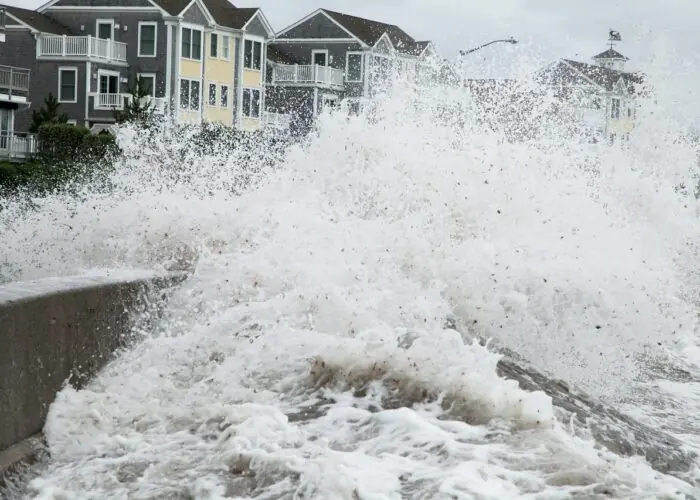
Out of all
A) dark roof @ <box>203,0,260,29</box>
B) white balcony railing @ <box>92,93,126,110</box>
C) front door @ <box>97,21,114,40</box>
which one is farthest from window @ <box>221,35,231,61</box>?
white balcony railing @ <box>92,93,126,110</box>

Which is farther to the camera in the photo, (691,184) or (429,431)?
(691,184)

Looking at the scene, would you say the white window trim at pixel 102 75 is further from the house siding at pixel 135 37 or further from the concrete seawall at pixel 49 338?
the concrete seawall at pixel 49 338

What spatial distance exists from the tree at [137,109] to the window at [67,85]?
3402mm

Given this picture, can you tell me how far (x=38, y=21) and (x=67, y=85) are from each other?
3547 mm

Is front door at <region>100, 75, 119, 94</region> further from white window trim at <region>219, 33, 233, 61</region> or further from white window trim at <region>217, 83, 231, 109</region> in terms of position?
white window trim at <region>219, 33, 233, 61</region>

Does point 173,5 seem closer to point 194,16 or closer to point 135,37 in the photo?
point 194,16

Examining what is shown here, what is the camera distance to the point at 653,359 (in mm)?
10195

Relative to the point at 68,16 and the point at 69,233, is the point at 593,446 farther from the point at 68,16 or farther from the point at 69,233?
the point at 68,16

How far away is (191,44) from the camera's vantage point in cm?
4709

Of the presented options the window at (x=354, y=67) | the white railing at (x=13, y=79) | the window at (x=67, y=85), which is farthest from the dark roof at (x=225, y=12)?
the white railing at (x=13, y=79)

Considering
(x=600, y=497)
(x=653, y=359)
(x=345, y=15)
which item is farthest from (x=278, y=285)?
(x=345, y=15)

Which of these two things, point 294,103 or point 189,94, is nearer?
point 189,94

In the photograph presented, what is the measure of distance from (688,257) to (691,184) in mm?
5658

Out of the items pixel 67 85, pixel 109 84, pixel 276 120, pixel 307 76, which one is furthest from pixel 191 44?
pixel 307 76
